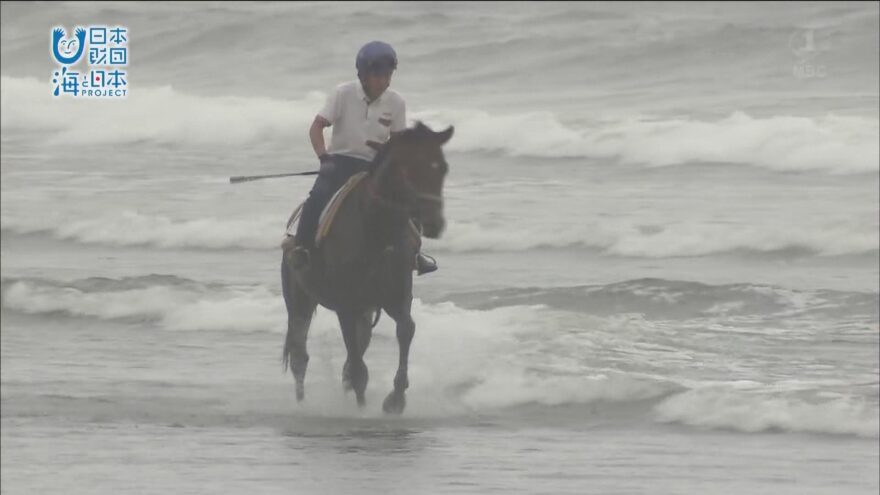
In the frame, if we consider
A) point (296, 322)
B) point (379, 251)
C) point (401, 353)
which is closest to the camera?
point (379, 251)

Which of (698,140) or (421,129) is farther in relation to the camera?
(698,140)

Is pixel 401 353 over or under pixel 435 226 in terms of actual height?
under

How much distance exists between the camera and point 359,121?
1099 centimetres

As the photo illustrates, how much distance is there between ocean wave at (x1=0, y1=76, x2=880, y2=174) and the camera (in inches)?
1099

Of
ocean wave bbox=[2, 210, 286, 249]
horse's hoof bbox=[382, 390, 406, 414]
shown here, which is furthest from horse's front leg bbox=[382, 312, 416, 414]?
ocean wave bbox=[2, 210, 286, 249]

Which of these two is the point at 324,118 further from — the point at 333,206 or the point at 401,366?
the point at 401,366

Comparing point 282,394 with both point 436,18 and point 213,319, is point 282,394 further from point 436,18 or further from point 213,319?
point 436,18

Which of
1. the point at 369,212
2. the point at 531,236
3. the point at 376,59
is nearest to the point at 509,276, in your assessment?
the point at 531,236

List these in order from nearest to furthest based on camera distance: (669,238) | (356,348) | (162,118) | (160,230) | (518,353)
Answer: (356,348) → (518,353) → (669,238) → (160,230) → (162,118)

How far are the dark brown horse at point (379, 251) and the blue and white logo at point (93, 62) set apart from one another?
24060mm

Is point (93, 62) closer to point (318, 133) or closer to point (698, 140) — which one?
point (698, 140)

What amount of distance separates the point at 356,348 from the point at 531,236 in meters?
10.3

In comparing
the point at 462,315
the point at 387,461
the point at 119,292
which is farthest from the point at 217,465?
the point at 119,292

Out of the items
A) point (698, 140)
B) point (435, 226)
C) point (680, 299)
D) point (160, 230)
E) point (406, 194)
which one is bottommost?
point (680, 299)
